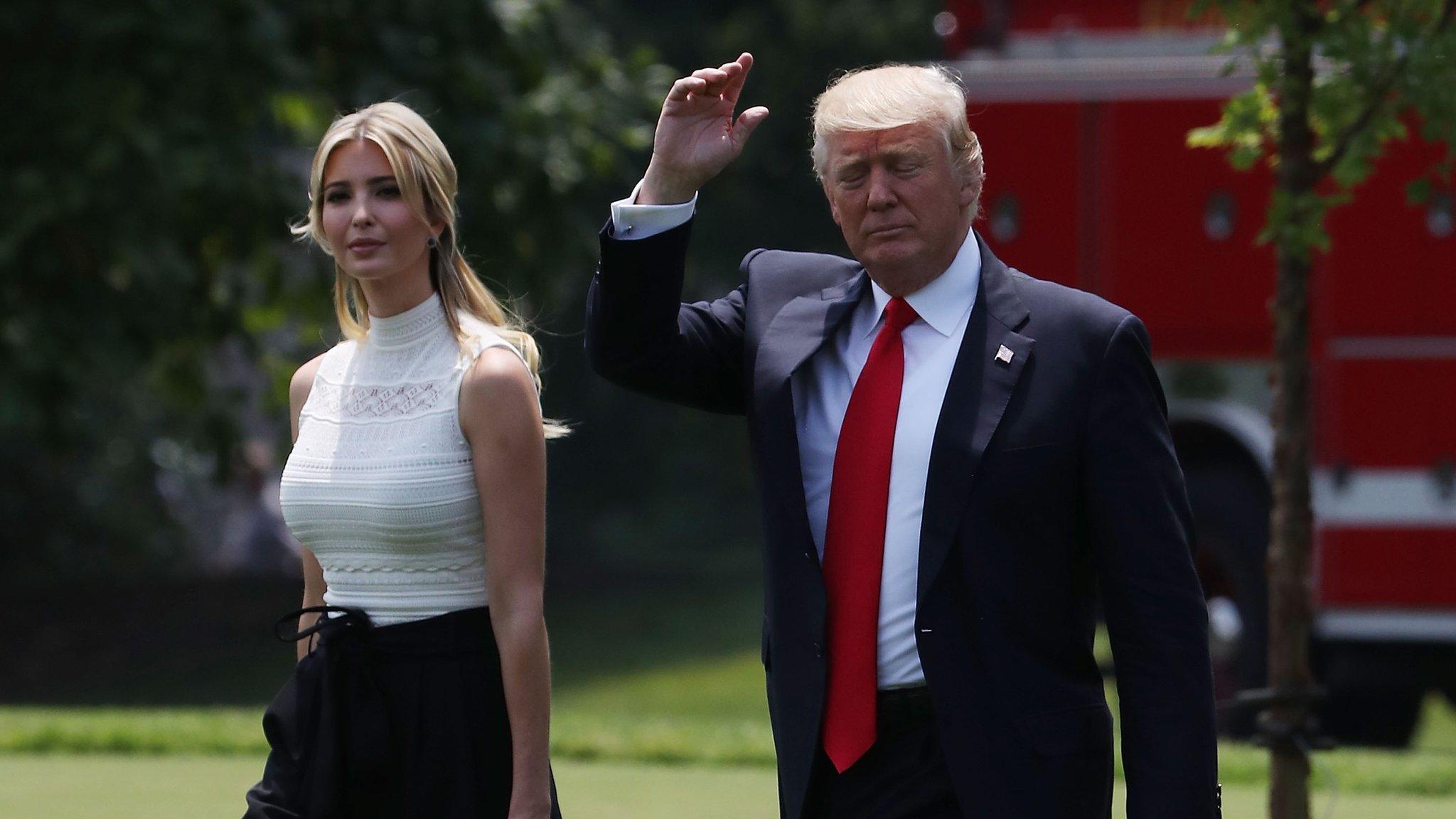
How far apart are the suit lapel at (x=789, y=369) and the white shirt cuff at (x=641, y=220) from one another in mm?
219

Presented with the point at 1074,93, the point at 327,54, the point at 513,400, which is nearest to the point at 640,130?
the point at 327,54

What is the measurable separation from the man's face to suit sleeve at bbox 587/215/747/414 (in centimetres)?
25

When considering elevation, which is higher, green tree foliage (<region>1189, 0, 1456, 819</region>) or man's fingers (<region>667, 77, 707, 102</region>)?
man's fingers (<region>667, 77, 707, 102</region>)

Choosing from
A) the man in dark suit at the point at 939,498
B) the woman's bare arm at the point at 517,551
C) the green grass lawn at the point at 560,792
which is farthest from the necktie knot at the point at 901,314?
the green grass lawn at the point at 560,792

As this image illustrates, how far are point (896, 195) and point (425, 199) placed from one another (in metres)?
0.96

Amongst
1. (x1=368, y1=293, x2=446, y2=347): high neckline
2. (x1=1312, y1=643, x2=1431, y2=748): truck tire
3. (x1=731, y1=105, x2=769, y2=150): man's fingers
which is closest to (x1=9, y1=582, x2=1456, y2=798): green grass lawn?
(x1=1312, y1=643, x2=1431, y2=748): truck tire

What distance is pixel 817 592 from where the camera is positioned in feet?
9.56

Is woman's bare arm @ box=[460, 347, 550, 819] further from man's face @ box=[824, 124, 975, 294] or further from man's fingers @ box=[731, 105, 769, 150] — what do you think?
man's face @ box=[824, 124, 975, 294]

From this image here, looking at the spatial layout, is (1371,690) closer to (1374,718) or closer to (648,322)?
(1374,718)

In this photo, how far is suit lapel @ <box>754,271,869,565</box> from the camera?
296 cm

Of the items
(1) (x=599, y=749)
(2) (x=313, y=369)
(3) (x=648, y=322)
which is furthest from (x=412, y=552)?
(1) (x=599, y=749)

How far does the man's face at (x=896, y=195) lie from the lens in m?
2.90

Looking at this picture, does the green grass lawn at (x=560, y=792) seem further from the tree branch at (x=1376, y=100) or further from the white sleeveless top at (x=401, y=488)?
the white sleeveless top at (x=401, y=488)

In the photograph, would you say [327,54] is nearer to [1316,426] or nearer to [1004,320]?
[1316,426]
